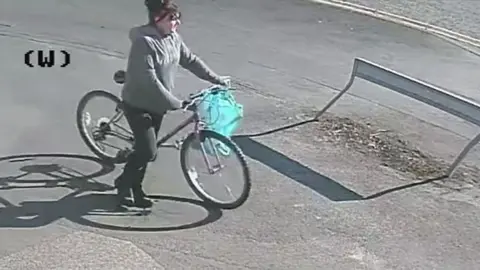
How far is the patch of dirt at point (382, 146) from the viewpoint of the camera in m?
8.65

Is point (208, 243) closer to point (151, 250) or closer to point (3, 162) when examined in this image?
point (151, 250)

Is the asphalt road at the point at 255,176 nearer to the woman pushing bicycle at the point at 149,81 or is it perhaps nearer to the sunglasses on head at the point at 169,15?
the woman pushing bicycle at the point at 149,81

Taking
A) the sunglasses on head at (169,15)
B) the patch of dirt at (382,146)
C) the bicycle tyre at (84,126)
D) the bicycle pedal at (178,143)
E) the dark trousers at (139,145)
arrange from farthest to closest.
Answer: the patch of dirt at (382,146)
the bicycle tyre at (84,126)
the bicycle pedal at (178,143)
the dark trousers at (139,145)
the sunglasses on head at (169,15)

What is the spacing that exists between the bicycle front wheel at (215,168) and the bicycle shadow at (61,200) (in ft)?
0.52

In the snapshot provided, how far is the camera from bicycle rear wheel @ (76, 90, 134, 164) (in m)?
8.01

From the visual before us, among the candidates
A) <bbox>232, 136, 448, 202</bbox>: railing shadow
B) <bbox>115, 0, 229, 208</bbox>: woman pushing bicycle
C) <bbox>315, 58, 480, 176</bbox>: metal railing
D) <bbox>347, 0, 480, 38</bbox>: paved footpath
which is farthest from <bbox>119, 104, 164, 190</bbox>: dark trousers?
<bbox>347, 0, 480, 38</bbox>: paved footpath

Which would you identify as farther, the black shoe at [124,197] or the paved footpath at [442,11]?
the paved footpath at [442,11]

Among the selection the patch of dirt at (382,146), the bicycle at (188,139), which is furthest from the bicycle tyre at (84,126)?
the patch of dirt at (382,146)

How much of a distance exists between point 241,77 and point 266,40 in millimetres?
1901

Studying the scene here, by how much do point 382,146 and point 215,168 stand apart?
233 cm

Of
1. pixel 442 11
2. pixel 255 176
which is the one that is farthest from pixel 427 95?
pixel 442 11

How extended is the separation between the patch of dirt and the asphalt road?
0.19m

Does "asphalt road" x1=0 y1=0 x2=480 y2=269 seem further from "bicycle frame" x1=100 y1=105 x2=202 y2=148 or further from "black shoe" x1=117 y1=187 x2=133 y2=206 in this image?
"bicycle frame" x1=100 y1=105 x2=202 y2=148

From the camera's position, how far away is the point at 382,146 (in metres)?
9.20
